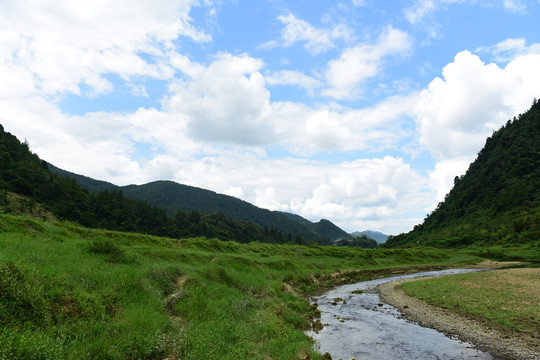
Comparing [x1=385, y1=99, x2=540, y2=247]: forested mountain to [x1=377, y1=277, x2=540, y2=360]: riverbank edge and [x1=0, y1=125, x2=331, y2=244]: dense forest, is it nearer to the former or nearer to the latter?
[x1=377, y1=277, x2=540, y2=360]: riverbank edge

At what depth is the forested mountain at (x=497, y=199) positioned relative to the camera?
358 feet

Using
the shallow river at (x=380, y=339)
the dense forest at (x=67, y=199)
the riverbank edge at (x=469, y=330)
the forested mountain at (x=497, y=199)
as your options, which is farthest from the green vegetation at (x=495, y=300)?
the dense forest at (x=67, y=199)

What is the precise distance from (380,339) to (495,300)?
1437 cm

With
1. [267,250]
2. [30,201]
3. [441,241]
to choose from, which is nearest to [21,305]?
[267,250]

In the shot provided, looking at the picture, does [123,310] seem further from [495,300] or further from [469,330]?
[495,300]

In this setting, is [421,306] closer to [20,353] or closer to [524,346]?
[524,346]

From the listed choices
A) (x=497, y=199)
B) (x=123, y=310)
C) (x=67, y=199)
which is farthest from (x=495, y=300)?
(x=497, y=199)

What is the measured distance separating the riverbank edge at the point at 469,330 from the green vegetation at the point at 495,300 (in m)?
1.02

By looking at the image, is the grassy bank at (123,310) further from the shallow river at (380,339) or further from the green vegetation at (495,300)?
the green vegetation at (495,300)

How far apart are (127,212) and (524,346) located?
140436mm

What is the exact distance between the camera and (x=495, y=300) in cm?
2512

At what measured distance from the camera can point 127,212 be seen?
130750 millimetres

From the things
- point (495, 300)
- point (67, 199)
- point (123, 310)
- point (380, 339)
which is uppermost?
point (67, 199)

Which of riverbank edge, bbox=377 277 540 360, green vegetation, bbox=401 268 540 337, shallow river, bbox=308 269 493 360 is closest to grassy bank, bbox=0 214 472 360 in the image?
shallow river, bbox=308 269 493 360
